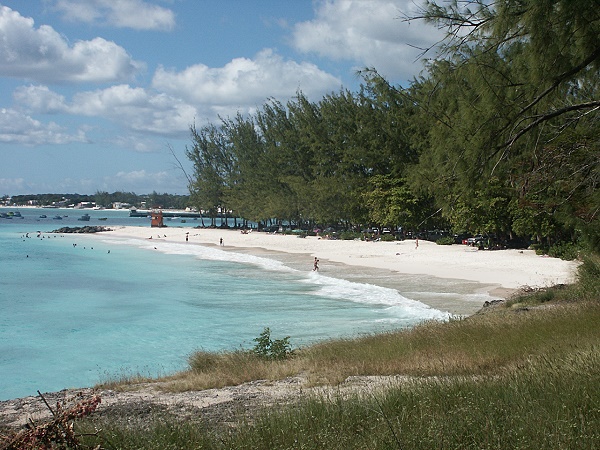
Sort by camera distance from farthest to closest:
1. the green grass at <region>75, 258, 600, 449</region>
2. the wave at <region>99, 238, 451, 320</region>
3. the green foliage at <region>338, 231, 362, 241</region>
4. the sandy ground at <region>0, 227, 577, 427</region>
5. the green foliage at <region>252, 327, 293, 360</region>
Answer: the green foliage at <region>338, 231, 362, 241</region> < the wave at <region>99, 238, 451, 320</region> < the green foliage at <region>252, 327, 293, 360</region> < the sandy ground at <region>0, 227, 577, 427</region> < the green grass at <region>75, 258, 600, 449</region>

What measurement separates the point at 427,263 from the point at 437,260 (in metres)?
0.73

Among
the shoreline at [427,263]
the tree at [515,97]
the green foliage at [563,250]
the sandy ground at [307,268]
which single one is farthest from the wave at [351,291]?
the green foliage at [563,250]

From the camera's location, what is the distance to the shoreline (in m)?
28.8

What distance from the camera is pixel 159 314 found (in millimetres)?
26812

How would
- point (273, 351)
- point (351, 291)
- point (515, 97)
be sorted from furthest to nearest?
point (351, 291), point (273, 351), point (515, 97)

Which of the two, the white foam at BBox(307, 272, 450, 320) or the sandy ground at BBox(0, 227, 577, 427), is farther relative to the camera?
A: the white foam at BBox(307, 272, 450, 320)

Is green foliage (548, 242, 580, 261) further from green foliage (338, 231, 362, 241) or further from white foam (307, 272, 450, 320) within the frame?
green foliage (338, 231, 362, 241)

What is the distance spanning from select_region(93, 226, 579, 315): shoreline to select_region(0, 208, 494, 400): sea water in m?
2.66

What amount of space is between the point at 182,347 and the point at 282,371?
9744 mm

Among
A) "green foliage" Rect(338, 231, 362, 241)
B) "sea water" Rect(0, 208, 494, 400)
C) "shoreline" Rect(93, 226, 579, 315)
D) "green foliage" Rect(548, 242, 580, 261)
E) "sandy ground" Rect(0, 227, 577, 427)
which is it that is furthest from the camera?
"green foliage" Rect(338, 231, 362, 241)

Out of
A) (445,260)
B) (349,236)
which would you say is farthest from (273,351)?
(349,236)

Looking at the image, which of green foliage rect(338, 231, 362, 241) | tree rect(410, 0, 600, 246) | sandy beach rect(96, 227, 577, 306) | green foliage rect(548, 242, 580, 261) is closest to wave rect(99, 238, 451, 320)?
sandy beach rect(96, 227, 577, 306)

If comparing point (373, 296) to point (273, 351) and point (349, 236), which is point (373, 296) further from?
point (349, 236)

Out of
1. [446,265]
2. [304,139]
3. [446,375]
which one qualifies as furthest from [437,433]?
[304,139]
